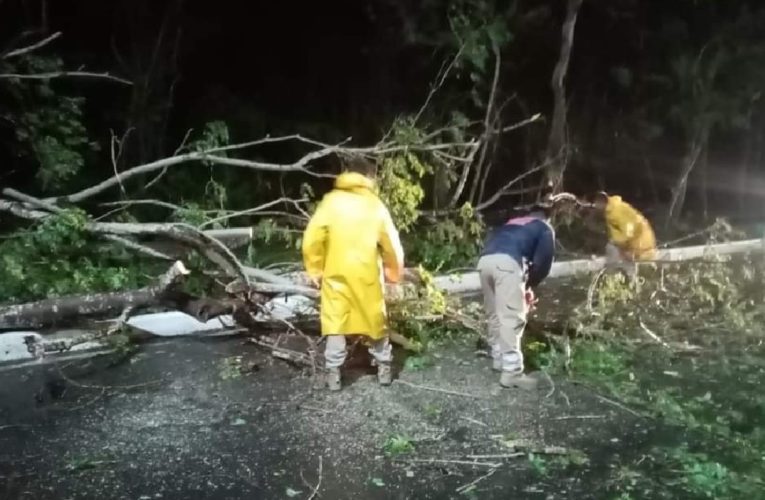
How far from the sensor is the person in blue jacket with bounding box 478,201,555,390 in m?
5.82

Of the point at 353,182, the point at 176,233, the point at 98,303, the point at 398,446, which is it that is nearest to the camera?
the point at 398,446

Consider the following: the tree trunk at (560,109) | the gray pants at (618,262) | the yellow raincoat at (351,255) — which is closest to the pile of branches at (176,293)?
the yellow raincoat at (351,255)

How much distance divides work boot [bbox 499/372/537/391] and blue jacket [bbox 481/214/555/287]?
68 cm

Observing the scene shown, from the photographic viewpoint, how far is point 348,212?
570 cm

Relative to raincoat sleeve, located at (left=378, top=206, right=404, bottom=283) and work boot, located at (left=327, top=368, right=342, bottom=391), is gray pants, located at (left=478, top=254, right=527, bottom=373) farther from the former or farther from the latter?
work boot, located at (left=327, top=368, right=342, bottom=391)

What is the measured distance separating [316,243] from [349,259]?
0.26 meters

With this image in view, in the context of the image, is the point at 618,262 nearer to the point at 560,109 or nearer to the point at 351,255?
the point at 351,255

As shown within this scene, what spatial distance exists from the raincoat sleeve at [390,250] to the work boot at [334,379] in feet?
2.39

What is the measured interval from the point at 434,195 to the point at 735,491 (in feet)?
23.6

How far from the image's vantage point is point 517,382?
231 inches

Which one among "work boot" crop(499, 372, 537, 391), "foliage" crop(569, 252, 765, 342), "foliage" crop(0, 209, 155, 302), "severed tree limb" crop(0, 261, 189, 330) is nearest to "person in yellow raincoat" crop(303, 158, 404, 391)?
"work boot" crop(499, 372, 537, 391)

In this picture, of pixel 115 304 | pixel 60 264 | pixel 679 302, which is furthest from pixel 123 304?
pixel 679 302

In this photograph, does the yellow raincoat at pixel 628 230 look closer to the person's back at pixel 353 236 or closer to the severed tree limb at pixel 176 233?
the severed tree limb at pixel 176 233

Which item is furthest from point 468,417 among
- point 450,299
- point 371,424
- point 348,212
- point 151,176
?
point 151,176
